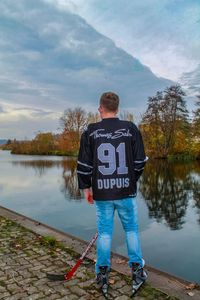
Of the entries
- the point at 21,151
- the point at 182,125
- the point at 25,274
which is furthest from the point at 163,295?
the point at 21,151

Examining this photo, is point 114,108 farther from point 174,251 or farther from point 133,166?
point 174,251

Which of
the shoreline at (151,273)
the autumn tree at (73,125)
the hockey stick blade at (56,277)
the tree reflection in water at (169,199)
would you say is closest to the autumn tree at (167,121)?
the autumn tree at (73,125)

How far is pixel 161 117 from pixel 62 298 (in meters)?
46.9

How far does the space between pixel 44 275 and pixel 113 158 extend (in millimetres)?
1816

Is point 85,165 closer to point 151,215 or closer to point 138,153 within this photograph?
point 138,153

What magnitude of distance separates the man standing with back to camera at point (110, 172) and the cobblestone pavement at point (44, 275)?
0.58 ft

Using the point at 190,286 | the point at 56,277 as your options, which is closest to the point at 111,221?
the point at 56,277

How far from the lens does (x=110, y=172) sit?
3479mm

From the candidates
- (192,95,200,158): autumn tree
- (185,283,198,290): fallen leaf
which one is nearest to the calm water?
(185,283,198,290): fallen leaf

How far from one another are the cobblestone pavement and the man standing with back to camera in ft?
0.58

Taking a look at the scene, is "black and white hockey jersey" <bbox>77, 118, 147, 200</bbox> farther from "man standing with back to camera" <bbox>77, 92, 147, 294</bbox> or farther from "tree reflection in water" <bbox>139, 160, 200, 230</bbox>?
"tree reflection in water" <bbox>139, 160, 200, 230</bbox>

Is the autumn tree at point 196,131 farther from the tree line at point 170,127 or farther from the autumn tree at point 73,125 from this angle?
the autumn tree at point 73,125

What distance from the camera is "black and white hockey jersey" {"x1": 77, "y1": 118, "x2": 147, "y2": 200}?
3482 mm

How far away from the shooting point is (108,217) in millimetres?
3539
